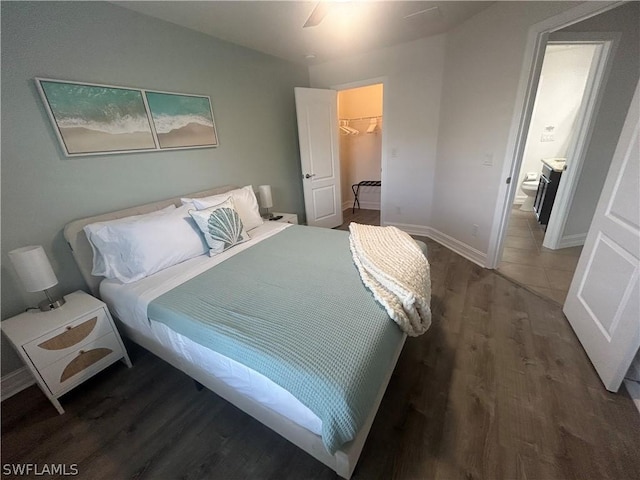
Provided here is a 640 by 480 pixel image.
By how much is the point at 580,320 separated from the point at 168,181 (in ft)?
11.2

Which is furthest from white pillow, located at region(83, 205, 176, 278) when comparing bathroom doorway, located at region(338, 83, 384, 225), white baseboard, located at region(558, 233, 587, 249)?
white baseboard, located at region(558, 233, 587, 249)

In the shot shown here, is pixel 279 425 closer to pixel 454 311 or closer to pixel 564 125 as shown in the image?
pixel 454 311

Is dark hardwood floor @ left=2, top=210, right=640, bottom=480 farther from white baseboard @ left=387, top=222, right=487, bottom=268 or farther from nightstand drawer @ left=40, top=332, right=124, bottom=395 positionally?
white baseboard @ left=387, top=222, right=487, bottom=268

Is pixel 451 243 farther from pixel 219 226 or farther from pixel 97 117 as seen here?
pixel 97 117

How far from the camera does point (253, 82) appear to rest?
2.94 meters

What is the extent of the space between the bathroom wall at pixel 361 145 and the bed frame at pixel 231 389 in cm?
369

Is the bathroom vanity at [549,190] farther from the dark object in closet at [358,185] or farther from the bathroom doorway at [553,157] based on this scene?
the dark object in closet at [358,185]

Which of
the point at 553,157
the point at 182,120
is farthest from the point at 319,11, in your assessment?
the point at 553,157

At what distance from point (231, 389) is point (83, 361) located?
3.44ft

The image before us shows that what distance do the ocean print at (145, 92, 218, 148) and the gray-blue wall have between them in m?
0.09

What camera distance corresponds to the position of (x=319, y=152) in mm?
3658

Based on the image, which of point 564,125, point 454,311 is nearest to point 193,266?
point 454,311

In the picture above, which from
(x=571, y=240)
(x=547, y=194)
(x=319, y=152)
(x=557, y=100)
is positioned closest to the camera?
(x=571, y=240)

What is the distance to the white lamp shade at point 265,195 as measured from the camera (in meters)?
3.03
